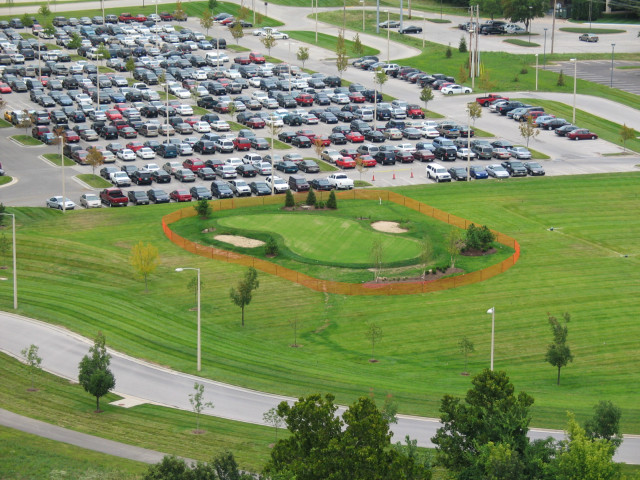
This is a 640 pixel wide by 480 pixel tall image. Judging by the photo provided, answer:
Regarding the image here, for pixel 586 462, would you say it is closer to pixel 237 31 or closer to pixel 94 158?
pixel 94 158

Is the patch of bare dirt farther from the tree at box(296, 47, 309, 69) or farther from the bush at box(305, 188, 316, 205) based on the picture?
the tree at box(296, 47, 309, 69)

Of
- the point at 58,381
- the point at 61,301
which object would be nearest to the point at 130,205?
the point at 61,301

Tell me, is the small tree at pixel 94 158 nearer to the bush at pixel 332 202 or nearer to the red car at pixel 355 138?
the bush at pixel 332 202

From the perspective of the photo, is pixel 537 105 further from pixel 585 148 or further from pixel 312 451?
pixel 312 451

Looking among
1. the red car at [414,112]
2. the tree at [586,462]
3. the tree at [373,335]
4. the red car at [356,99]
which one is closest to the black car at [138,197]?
the tree at [373,335]

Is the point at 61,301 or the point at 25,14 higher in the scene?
the point at 25,14

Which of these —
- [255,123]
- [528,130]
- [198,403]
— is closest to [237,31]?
[255,123]
